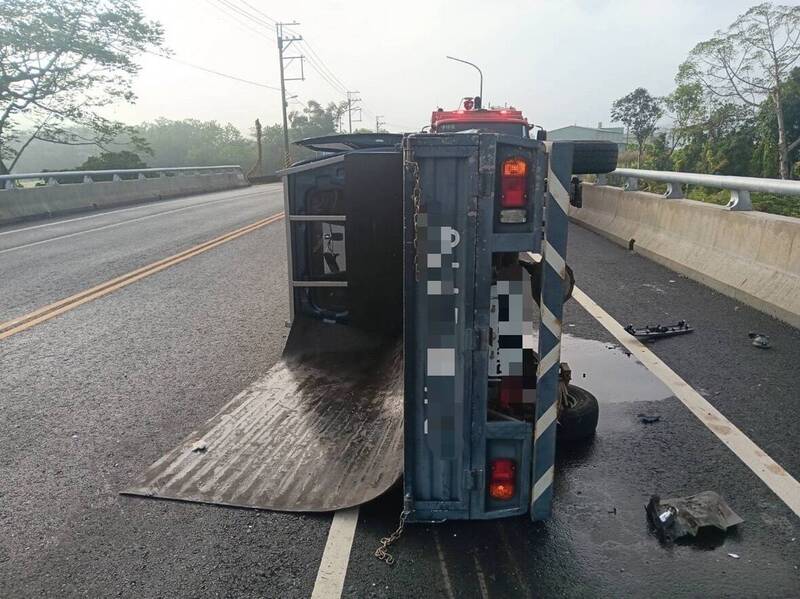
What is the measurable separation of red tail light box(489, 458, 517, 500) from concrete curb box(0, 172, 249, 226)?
58.4 ft

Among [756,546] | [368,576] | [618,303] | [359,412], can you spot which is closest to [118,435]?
[359,412]

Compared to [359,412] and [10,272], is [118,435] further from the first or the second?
[10,272]

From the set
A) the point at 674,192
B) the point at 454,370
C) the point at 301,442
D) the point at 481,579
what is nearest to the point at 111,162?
the point at 674,192

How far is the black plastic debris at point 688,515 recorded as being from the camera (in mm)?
2969

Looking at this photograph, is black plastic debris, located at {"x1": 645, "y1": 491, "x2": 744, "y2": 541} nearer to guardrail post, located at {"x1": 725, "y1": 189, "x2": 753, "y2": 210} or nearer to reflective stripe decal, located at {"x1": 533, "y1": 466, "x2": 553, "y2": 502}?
reflective stripe decal, located at {"x1": 533, "y1": 466, "x2": 553, "y2": 502}

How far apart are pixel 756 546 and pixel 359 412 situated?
2551 millimetres

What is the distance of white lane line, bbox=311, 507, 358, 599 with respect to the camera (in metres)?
2.64

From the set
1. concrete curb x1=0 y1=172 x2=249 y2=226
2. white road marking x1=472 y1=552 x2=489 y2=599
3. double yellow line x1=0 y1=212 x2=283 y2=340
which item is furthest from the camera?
concrete curb x1=0 y1=172 x2=249 y2=226

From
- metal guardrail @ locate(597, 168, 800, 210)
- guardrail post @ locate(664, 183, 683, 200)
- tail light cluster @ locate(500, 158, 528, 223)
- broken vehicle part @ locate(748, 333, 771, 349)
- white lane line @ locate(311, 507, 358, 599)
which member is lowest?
white lane line @ locate(311, 507, 358, 599)

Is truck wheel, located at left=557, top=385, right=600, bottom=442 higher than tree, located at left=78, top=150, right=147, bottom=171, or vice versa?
tree, located at left=78, top=150, right=147, bottom=171

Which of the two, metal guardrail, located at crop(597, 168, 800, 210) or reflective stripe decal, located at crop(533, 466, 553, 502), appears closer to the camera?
reflective stripe decal, located at crop(533, 466, 553, 502)

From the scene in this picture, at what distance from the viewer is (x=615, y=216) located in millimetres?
11922

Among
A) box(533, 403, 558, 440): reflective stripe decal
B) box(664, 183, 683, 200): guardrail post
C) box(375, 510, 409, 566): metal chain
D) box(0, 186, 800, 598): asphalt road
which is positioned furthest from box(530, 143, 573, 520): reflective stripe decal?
box(664, 183, 683, 200): guardrail post

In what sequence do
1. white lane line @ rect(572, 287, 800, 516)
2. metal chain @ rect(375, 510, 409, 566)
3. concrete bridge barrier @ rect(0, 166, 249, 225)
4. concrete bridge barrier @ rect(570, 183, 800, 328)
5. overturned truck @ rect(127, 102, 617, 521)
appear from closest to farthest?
1. overturned truck @ rect(127, 102, 617, 521)
2. metal chain @ rect(375, 510, 409, 566)
3. white lane line @ rect(572, 287, 800, 516)
4. concrete bridge barrier @ rect(570, 183, 800, 328)
5. concrete bridge barrier @ rect(0, 166, 249, 225)
